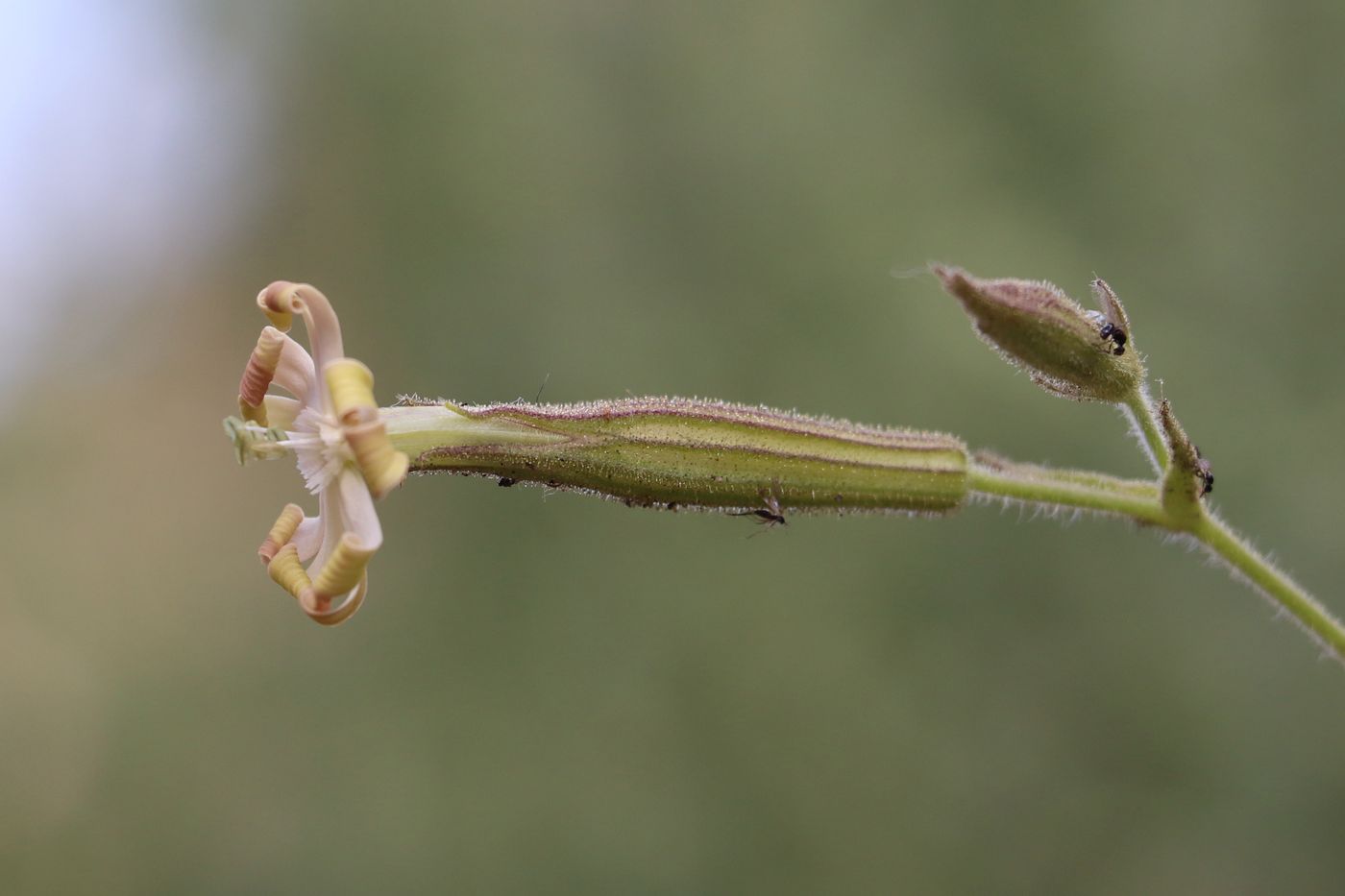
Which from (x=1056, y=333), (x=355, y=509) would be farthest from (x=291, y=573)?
(x=1056, y=333)

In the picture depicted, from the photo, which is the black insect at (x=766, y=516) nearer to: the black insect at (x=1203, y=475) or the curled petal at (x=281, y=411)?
the black insect at (x=1203, y=475)

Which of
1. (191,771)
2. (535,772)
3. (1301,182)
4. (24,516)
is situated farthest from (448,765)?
(1301,182)

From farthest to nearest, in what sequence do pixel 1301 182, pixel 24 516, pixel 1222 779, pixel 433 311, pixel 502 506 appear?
pixel 24 516, pixel 433 311, pixel 502 506, pixel 1301 182, pixel 1222 779

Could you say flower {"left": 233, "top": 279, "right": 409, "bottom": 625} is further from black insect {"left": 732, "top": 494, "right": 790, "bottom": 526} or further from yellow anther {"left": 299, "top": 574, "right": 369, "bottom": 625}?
black insect {"left": 732, "top": 494, "right": 790, "bottom": 526}

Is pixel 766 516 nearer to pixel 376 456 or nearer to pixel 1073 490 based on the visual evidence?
pixel 1073 490

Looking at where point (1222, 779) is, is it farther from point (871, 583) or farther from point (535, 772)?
point (535, 772)

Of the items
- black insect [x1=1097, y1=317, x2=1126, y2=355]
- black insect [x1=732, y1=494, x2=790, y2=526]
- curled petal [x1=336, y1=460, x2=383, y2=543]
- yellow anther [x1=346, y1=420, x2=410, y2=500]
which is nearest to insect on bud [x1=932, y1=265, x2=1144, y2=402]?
black insect [x1=1097, y1=317, x2=1126, y2=355]

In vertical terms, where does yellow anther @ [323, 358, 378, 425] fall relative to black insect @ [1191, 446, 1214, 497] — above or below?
below
